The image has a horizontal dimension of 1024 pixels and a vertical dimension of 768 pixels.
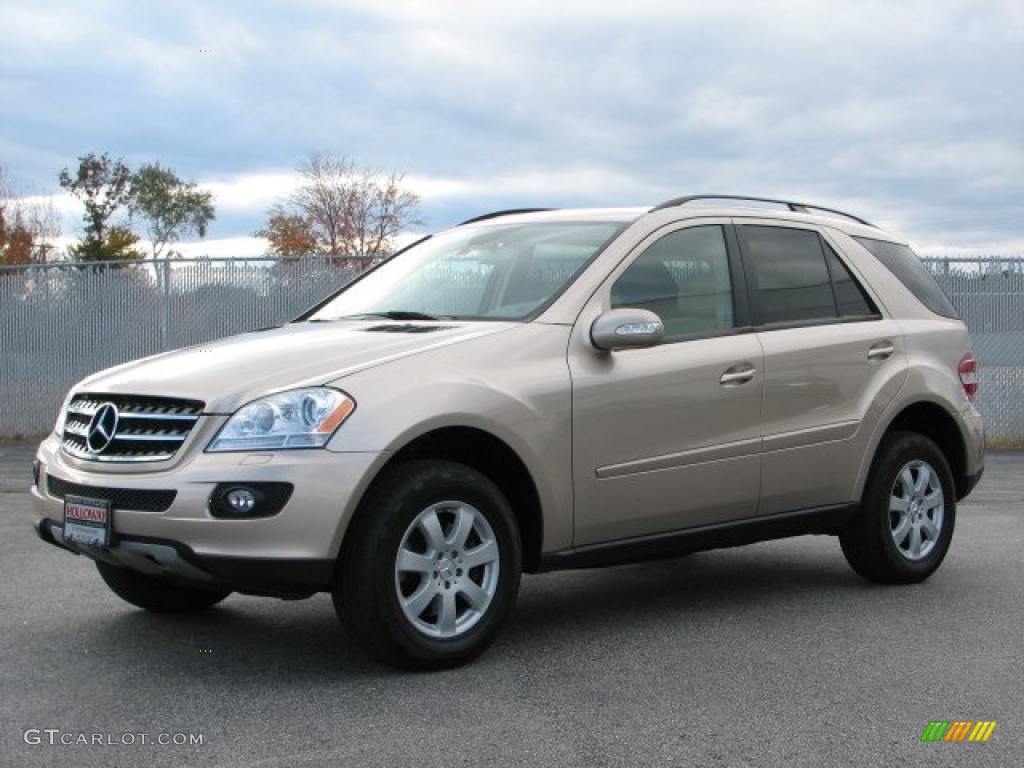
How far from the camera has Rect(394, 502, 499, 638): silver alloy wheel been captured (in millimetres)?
4883

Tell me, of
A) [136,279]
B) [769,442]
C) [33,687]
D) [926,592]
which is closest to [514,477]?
[769,442]

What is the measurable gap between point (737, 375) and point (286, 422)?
2165 mm

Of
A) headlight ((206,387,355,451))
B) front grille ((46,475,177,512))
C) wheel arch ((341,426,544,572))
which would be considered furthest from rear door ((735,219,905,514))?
front grille ((46,475,177,512))

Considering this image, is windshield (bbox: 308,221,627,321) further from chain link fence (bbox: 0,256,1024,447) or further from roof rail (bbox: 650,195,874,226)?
chain link fence (bbox: 0,256,1024,447)

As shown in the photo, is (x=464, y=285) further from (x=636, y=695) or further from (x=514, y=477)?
(x=636, y=695)

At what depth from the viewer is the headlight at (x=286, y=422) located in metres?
4.68

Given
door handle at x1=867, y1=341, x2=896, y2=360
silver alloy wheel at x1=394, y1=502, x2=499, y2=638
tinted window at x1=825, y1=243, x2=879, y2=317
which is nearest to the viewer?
silver alloy wheel at x1=394, y1=502, x2=499, y2=638

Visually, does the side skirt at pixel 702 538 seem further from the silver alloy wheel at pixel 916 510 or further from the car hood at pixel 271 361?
the car hood at pixel 271 361

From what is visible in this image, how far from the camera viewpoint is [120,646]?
5.51 meters

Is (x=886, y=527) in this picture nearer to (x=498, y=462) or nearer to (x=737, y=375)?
(x=737, y=375)

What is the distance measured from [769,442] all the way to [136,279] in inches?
482

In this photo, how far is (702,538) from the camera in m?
5.92

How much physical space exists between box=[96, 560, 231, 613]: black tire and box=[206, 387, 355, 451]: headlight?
1.39 metres

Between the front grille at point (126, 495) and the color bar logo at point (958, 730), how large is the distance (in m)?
2.57
